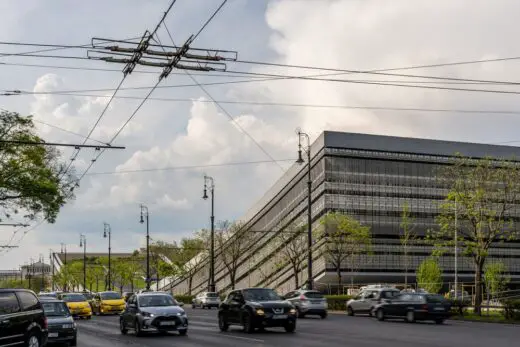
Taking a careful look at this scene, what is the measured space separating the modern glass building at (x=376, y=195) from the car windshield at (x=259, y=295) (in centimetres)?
7275

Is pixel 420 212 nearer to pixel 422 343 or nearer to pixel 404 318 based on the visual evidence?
pixel 404 318

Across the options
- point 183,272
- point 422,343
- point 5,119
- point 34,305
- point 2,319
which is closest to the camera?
point 2,319

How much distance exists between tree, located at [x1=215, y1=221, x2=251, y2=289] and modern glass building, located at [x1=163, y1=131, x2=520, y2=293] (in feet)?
29.4

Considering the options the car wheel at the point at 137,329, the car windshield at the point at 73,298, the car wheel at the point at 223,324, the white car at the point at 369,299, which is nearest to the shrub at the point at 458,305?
the white car at the point at 369,299

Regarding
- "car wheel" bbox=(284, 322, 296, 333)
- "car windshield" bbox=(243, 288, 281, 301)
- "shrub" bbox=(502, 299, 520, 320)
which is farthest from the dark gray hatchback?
"shrub" bbox=(502, 299, 520, 320)

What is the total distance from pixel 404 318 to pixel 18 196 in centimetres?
2867

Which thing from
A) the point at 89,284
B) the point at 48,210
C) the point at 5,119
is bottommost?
Answer: the point at 89,284

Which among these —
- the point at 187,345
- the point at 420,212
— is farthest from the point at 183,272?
the point at 187,345

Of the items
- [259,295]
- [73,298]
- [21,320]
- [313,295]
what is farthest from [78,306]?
[21,320]

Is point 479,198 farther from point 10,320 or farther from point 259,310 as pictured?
point 10,320

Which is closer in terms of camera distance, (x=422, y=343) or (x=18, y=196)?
(x=422, y=343)

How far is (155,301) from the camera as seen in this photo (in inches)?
1056

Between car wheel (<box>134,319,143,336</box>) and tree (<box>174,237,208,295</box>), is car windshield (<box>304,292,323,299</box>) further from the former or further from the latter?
tree (<box>174,237,208,295</box>)

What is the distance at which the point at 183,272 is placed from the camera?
10506cm
